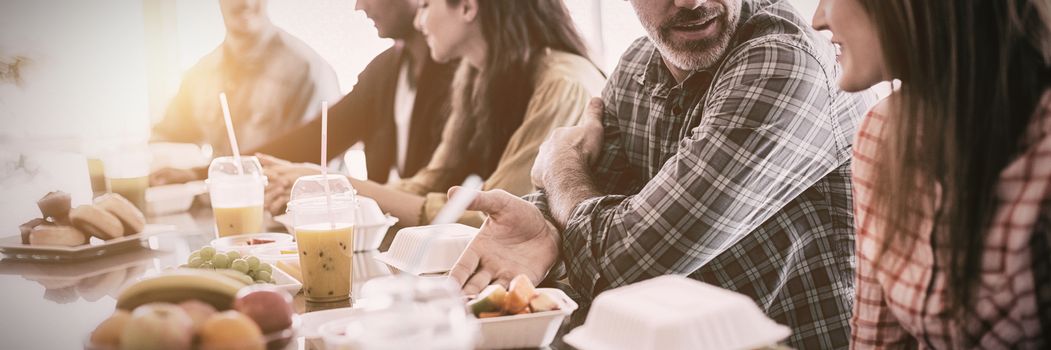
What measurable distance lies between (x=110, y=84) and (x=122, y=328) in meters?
2.85

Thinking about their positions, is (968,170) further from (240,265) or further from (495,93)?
(495,93)

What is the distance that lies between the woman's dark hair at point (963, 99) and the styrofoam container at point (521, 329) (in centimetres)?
52

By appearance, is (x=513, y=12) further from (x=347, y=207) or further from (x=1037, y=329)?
(x=1037, y=329)

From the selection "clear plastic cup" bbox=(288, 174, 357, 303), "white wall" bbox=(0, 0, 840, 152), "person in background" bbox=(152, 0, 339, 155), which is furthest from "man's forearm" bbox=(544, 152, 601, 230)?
"person in background" bbox=(152, 0, 339, 155)

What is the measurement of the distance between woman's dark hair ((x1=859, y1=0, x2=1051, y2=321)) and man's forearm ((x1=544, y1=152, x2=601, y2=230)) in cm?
88

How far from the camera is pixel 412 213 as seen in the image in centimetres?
347

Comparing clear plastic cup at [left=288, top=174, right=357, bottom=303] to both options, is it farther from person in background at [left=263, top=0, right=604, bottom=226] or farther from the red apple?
person in background at [left=263, top=0, right=604, bottom=226]

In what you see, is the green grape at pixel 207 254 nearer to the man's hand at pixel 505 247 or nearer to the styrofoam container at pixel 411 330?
the man's hand at pixel 505 247

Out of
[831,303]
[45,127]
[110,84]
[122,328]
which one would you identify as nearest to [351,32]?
[110,84]

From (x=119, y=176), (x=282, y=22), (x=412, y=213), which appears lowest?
(x=412, y=213)

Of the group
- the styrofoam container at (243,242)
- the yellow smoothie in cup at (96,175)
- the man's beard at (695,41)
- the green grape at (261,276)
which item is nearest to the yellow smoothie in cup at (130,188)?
the yellow smoothie in cup at (96,175)

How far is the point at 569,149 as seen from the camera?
2232mm

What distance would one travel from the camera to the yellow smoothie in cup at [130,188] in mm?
2822

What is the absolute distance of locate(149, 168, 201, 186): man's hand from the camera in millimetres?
3535
